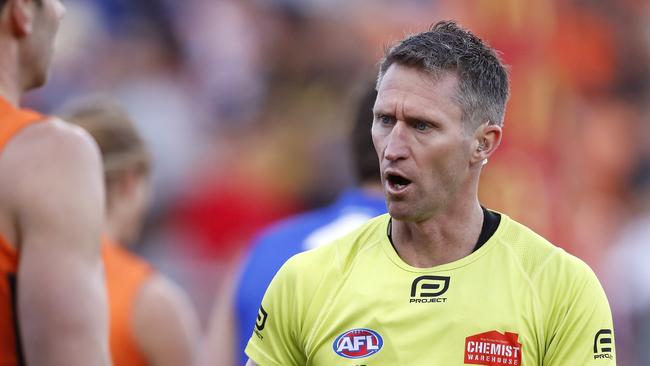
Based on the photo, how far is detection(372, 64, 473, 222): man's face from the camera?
132 inches

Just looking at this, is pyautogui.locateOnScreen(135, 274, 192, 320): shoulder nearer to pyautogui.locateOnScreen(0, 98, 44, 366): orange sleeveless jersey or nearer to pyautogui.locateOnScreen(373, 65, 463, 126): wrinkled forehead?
pyautogui.locateOnScreen(0, 98, 44, 366): orange sleeveless jersey

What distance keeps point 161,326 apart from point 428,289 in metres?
2.12

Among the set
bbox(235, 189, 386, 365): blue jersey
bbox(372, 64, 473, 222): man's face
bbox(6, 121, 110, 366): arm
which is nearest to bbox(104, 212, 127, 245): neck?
bbox(235, 189, 386, 365): blue jersey

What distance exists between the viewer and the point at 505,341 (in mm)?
3199

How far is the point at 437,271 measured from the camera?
133 inches

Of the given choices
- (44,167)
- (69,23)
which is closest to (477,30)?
(69,23)

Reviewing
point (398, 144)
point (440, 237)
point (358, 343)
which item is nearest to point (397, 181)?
point (398, 144)

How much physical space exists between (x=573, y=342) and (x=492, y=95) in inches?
32.0

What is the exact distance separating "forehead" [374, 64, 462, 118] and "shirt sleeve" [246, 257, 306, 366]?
1.94 ft

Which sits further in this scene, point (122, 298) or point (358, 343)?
point (122, 298)

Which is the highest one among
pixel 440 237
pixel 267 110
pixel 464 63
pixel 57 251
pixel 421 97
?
pixel 267 110

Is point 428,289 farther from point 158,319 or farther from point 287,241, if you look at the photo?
point 158,319

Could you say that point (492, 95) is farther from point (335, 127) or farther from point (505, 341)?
point (335, 127)

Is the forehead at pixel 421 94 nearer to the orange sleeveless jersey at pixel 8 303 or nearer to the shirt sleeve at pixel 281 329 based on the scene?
the shirt sleeve at pixel 281 329
